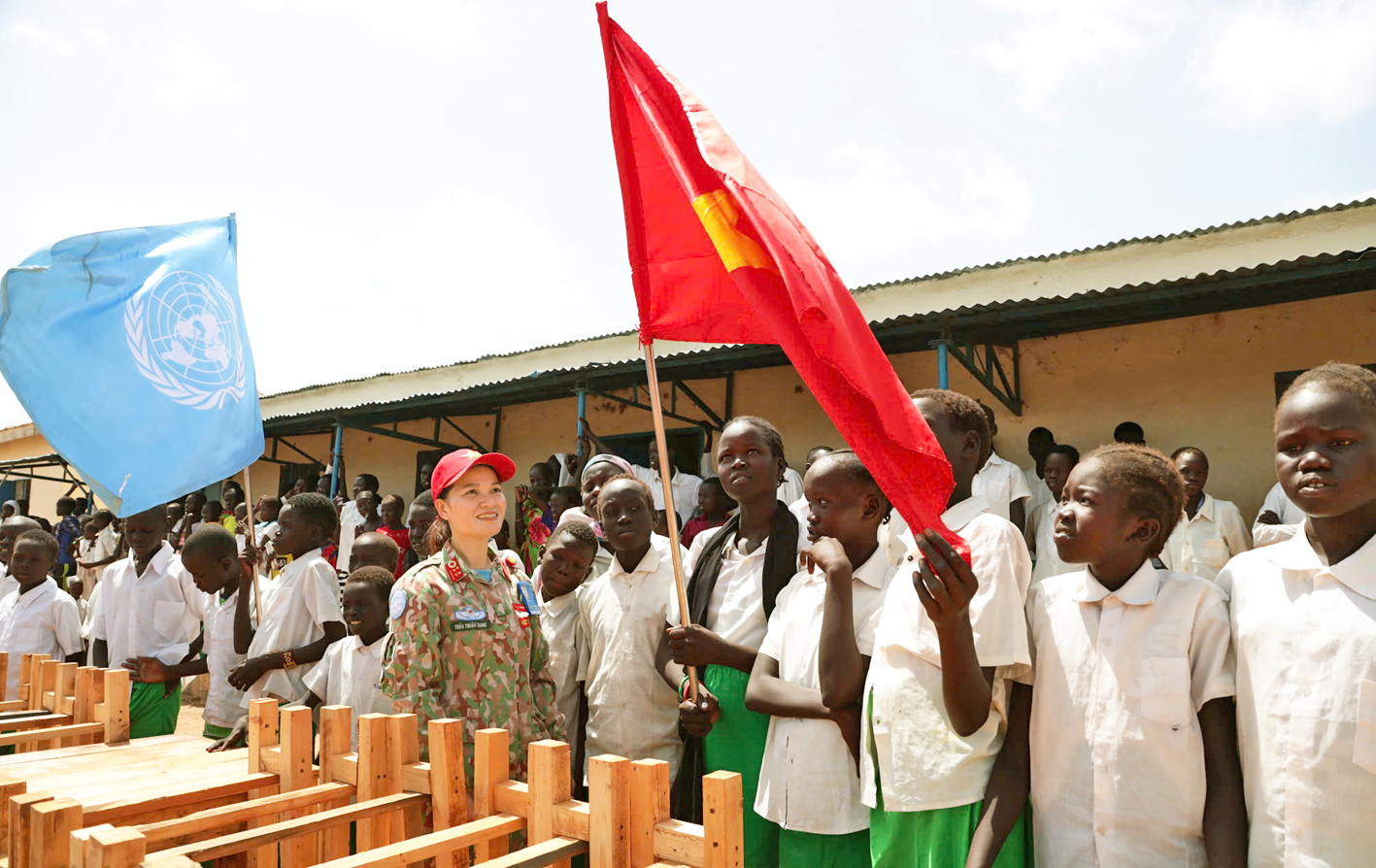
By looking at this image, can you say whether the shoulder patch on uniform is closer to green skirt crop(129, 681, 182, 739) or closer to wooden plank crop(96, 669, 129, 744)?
wooden plank crop(96, 669, 129, 744)

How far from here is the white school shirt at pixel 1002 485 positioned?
5423mm

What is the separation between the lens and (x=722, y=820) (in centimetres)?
148

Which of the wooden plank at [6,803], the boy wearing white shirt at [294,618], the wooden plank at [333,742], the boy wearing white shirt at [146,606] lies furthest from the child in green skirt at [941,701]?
the boy wearing white shirt at [146,606]

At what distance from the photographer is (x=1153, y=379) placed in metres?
6.85

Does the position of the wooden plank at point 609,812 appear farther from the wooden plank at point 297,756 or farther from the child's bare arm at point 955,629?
the wooden plank at point 297,756

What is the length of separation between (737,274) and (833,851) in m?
→ 1.50

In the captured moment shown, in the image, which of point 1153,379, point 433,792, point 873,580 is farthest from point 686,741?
point 1153,379

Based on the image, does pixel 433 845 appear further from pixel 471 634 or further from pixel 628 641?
pixel 628 641

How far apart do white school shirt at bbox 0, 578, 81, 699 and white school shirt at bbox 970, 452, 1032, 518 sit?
18.1ft

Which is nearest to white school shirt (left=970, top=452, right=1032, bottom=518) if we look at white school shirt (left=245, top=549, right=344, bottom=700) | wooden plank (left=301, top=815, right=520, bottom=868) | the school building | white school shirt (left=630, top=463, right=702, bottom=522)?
the school building

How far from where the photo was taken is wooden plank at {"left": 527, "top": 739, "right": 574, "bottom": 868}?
1.71 meters

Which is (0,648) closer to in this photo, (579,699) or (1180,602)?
(579,699)

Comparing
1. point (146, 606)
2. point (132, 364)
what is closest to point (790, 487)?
point (146, 606)

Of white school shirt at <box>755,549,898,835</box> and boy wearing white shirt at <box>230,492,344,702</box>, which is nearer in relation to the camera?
white school shirt at <box>755,549,898,835</box>
